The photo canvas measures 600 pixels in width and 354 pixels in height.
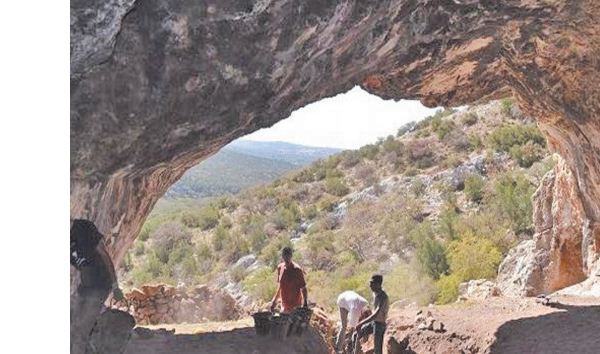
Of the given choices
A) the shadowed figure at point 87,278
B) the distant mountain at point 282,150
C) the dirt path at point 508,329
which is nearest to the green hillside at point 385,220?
the dirt path at point 508,329

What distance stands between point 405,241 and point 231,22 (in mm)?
16726

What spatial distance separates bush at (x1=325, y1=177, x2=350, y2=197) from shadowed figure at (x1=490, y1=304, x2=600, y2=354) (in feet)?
68.3

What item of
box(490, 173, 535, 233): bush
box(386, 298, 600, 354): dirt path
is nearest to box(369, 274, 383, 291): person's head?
box(386, 298, 600, 354): dirt path

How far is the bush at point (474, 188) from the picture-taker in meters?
23.1

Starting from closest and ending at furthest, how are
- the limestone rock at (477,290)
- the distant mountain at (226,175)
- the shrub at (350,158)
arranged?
the limestone rock at (477,290), the shrub at (350,158), the distant mountain at (226,175)

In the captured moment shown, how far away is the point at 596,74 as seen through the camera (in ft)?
28.0

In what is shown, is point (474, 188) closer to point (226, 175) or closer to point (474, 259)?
point (474, 259)

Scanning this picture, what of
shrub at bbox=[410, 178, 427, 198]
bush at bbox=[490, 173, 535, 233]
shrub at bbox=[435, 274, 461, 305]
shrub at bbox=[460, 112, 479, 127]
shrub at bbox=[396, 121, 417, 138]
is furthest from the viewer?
shrub at bbox=[396, 121, 417, 138]

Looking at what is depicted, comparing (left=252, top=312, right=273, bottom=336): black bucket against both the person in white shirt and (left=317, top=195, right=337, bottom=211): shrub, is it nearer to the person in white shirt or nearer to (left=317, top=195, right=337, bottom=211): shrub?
the person in white shirt

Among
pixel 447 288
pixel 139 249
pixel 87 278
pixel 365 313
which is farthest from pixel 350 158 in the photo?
pixel 87 278

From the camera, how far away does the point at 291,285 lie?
7.96 m

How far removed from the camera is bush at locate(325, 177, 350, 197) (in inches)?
1171

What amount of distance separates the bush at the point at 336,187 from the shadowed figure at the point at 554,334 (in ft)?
68.3

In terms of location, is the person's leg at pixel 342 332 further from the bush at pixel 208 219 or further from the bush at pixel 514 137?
the bush at pixel 208 219
